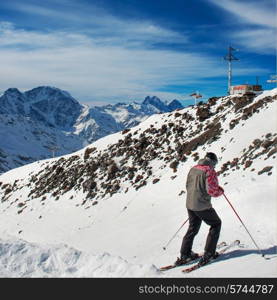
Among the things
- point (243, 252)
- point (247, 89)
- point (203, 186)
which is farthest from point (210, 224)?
point (247, 89)

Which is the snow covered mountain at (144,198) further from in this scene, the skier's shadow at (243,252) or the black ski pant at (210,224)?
the black ski pant at (210,224)

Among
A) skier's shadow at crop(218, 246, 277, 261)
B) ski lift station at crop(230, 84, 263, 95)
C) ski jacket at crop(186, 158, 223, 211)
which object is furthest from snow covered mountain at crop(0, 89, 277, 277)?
ski lift station at crop(230, 84, 263, 95)

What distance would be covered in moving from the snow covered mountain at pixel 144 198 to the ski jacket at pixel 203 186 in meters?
1.69

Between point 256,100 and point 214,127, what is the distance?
5169 mm

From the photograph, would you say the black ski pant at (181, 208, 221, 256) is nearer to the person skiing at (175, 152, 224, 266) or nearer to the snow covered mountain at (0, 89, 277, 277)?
the person skiing at (175, 152, 224, 266)

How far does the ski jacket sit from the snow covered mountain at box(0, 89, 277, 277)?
1690 millimetres

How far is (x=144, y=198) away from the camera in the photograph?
28672 mm

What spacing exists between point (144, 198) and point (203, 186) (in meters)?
19.3

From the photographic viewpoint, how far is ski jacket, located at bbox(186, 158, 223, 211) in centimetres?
946

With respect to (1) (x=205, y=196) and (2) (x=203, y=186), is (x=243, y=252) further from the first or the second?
(2) (x=203, y=186)

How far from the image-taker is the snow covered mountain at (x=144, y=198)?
9750 mm

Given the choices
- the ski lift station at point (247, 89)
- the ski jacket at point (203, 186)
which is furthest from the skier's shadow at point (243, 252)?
the ski lift station at point (247, 89)
